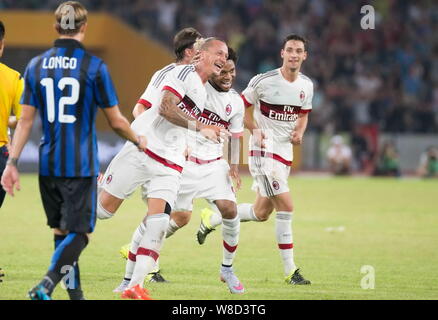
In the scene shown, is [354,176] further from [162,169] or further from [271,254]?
[162,169]

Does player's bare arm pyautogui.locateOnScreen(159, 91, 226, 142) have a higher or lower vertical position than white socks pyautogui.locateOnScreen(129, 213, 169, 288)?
higher

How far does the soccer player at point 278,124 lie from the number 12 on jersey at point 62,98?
11.3 feet

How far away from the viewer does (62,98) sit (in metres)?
6.93

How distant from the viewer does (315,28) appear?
31938 mm

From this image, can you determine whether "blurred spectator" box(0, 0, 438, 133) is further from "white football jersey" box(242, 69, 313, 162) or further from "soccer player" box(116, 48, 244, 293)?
"soccer player" box(116, 48, 244, 293)

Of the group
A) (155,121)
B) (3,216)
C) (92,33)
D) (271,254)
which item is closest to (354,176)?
(92,33)

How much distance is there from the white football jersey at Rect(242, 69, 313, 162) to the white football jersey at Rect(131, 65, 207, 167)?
6.33 feet

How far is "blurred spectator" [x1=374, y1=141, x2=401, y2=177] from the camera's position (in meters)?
28.3

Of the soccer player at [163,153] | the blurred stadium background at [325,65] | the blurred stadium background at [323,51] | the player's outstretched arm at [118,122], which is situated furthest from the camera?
the blurred stadium background at [323,51]

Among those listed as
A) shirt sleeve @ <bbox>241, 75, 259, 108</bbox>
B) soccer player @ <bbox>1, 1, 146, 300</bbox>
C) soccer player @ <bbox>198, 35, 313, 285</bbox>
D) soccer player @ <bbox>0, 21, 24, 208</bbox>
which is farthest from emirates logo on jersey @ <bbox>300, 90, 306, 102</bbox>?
soccer player @ <bbox>1, 1, 146, 300</bbox>

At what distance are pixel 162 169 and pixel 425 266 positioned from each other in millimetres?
4007

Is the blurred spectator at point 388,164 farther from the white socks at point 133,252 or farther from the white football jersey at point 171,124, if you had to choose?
the white football jersey at point 171,124

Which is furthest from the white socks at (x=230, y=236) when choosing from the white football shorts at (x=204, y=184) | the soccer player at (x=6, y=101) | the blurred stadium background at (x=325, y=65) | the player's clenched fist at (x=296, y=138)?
the blurred stadium background at (x=325, y=65)

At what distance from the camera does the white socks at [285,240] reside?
32.1 feet
